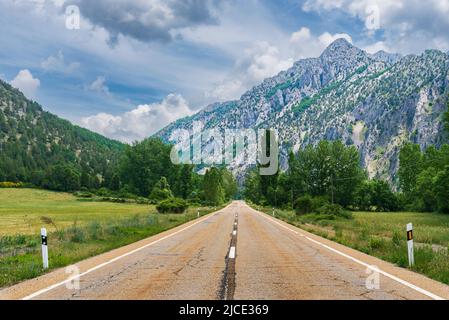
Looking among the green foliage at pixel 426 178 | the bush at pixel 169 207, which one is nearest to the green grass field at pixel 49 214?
the bush at pixel 169 207

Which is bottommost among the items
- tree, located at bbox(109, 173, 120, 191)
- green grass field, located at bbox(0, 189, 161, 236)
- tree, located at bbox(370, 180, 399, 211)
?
tree, located at bbox(370, 180, 399, 211)

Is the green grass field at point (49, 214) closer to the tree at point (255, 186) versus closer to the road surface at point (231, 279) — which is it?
the road surface at point (231, 279)

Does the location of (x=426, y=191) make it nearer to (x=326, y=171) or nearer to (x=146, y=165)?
→ (x=326, y=171)

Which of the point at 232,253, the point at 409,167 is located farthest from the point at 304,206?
the point at 409,167

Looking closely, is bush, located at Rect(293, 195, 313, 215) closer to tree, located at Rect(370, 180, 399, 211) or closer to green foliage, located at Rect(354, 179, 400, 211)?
green foliage, located at Rect(354, 179, 400, 211)

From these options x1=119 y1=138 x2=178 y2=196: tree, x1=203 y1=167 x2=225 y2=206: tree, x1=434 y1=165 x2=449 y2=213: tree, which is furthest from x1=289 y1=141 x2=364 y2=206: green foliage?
x1=119 y1=138 x2=178 y2=196: tree

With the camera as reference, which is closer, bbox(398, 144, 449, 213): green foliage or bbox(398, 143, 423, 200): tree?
bbox(398, 144, 449, 213): green foliage

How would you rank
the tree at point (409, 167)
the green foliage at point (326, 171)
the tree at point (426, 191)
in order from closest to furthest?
1. the tree at point (426, 191)
2. the green foliage at point (326, 171)
3. the tree at point (409, 167)

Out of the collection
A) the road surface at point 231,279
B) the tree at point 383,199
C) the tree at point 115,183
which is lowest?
the tree at point 383,199

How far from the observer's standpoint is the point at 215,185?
324ft

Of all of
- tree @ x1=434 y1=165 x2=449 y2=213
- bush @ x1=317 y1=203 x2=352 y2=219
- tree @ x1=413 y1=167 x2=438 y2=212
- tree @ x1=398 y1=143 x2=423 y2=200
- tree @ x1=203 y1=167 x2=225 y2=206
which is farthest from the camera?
tree @ x1=203 y1=167 x2=225 y2=206
